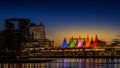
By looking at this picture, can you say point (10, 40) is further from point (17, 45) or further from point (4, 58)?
point (4, 58)

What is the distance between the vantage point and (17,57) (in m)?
181

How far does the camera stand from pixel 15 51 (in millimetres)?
190875

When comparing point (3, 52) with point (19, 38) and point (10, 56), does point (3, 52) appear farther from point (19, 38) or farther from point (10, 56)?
point (19, 38)

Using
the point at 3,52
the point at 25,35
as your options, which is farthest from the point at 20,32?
the point at 3,52

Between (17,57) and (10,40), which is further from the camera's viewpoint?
(10,40)

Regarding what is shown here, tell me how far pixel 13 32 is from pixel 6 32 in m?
3.04

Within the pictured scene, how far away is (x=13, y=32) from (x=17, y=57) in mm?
19284

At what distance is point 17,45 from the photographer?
194 m

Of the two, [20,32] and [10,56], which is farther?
[20,32]

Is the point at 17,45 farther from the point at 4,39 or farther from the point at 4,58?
the point at 4,58

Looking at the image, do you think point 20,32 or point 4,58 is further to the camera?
point 20,32

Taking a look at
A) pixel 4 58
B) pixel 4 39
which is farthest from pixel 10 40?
pixel 4 58

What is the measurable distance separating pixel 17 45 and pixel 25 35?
7.96 metres

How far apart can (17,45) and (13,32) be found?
6945mm
